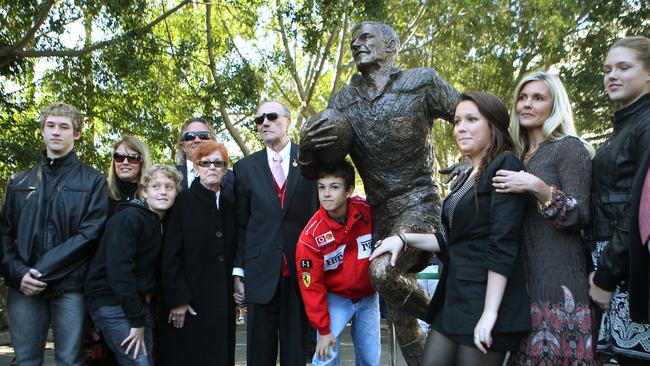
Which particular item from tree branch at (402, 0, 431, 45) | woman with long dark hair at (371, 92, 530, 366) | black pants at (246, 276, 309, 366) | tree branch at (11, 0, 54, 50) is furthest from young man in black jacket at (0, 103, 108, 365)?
tree branch at (402, 0, 431, 45)

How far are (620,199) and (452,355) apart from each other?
0.97m

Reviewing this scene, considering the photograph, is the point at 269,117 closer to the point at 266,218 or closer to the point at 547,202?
the point at 266,218

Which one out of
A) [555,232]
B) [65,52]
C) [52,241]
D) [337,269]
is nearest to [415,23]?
[65,52]

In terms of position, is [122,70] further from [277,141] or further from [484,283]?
[484,283]

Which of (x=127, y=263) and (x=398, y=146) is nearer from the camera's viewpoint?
(x=398, y=146)

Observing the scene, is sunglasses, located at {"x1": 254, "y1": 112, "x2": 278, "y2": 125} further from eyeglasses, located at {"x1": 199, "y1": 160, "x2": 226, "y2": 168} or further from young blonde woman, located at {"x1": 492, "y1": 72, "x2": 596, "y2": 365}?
young blonde woman, located at {"x1": 492, "y1": 72, "x2": 596, "y2": 365}

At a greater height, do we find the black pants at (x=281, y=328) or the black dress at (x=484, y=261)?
the black dress at (x=484, y=261)

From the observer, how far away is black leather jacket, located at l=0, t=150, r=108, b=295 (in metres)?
4.04

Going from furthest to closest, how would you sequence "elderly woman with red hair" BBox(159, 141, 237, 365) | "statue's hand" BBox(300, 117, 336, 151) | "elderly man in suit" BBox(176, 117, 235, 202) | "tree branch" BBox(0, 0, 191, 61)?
"tree branch" BBox(0, 0, 191, 61) < "elderly man in suit" BBox(176, 117, 235, 202) < "elderly woman with red hair" BBox(159, 141, 237, 365) < "statue's hand" BBox(300, 117, 336, 151)

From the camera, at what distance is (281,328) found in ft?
13.7

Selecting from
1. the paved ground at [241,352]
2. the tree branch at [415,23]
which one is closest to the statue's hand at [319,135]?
the paved ground at [241,352]

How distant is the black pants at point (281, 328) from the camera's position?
4.12 metres

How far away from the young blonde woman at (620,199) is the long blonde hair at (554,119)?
166mm

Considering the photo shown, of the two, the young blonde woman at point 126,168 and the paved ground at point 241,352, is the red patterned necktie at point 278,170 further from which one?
the paved ground at point 241,352
